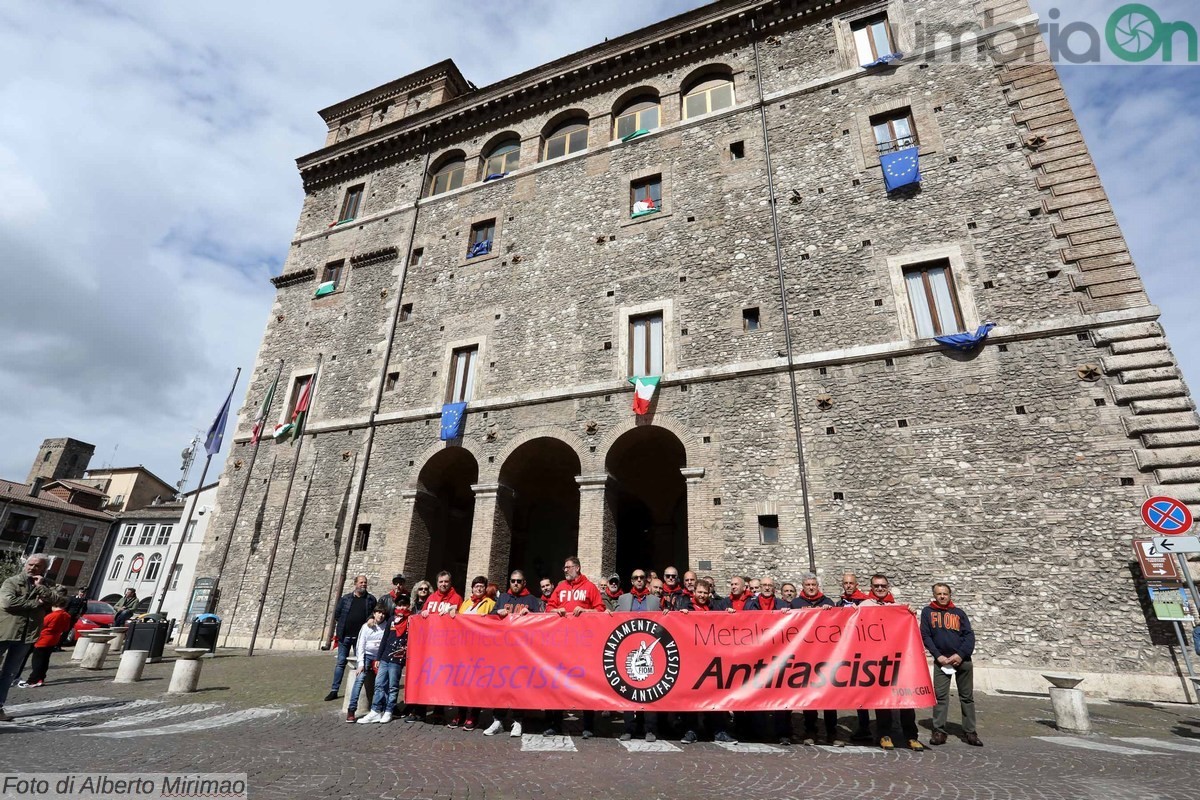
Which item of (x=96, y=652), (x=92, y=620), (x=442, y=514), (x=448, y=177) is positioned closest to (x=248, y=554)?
(x=92, y=620)

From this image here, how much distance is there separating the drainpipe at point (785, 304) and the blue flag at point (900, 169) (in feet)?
8.59

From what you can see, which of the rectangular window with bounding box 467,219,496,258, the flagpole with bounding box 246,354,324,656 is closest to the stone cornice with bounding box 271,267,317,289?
the flagpole with bounding box 246,354,324,656

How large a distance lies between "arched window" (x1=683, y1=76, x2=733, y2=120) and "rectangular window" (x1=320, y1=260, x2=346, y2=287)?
13.4 m

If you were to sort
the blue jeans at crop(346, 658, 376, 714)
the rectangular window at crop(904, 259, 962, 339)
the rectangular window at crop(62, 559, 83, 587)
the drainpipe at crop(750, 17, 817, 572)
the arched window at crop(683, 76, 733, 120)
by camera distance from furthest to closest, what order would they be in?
the rectangular window at crop(62, 559, 83, 587)
the arched window at crop(683, 76, 733, 120)
the rectangular window at crop(904, 259, 962, 339)
the drainpipe at crop(750, 17, 817, 572)
the blue jeans at crop(346, 658, 376, 714)

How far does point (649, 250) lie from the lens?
15.7m

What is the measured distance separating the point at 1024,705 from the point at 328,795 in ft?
31.2

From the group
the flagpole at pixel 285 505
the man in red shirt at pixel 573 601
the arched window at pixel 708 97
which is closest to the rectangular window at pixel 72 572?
the flagpole at pixel 285 505

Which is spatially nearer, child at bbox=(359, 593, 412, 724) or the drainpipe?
child at bbox=(359, 593, 412, 724)

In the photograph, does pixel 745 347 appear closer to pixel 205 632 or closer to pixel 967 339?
pixel 967 339

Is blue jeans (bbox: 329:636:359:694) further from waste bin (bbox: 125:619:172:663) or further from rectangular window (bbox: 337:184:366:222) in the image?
rectangular window (bbox: 337:184:366:222)

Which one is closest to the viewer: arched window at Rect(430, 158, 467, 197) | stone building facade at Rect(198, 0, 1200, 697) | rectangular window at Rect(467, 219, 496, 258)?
stone building facade at Rect(198, 0, 1200, 697)

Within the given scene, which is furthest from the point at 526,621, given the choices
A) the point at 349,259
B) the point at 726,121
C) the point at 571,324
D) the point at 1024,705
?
the point at 349,259

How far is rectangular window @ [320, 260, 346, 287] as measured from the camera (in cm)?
2118

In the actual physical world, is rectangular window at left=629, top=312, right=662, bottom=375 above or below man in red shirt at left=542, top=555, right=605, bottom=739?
above
